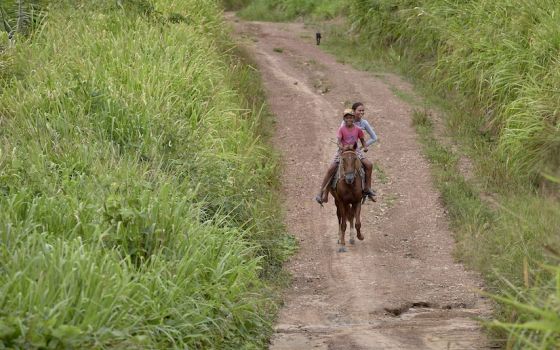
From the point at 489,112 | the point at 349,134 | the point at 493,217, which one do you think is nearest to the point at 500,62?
the point at 489,112

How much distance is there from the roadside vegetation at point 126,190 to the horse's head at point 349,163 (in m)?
1.18

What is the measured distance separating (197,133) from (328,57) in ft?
44.3

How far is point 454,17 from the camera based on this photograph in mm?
21594

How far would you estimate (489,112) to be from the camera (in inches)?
746

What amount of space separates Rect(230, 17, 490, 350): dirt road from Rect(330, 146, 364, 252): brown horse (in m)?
0.30

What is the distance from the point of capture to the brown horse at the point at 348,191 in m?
14.1

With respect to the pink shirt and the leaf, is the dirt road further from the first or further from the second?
the leaf

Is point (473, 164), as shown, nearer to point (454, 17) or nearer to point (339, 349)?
point (454, 17)

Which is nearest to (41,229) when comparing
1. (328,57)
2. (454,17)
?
(454,17)

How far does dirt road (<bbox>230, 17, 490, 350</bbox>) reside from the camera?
34.5ft

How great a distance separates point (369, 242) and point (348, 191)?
0.87 metres

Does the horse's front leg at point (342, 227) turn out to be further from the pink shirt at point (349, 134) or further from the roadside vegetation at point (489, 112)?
the roadside vegetation at point (489, 112)

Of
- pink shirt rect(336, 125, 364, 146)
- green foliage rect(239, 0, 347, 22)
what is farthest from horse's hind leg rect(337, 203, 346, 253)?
green foliage rect(239, 0, 347, 22)

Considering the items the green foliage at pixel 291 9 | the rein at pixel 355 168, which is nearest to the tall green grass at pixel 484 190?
the rein at pixel 355 168
